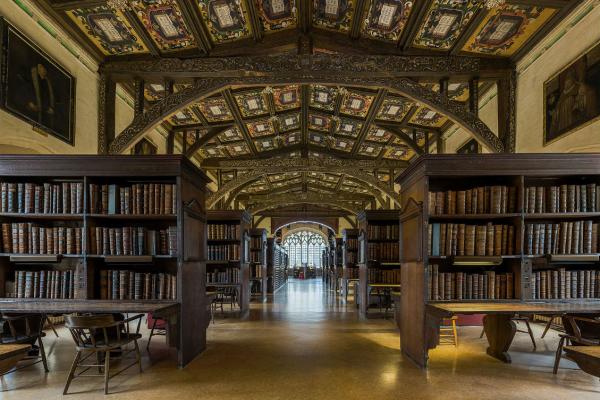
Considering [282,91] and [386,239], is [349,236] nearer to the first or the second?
[386,239]

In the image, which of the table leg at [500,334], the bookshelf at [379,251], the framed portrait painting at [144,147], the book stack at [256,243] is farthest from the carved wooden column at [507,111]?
the book stack at [256,243]

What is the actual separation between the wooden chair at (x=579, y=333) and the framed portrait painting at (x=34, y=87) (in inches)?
285

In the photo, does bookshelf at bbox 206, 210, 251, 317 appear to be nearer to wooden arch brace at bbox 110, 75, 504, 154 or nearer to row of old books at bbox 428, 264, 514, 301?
wooden arch brace at bbox 110, 75, 504, 154

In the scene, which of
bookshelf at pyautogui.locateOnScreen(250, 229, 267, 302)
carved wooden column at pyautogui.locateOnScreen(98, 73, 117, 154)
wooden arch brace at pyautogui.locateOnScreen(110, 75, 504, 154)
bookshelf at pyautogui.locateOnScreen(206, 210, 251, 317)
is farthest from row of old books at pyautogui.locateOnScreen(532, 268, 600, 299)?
bookshelf at pyautogui.locateOnScreen(250, 229, 267, 302)

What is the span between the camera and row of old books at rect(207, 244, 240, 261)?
948cm

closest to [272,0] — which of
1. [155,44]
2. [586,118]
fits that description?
[155,44]

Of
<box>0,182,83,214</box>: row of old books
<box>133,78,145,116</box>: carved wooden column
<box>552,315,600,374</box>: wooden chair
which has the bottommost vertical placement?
<box>552,315,600,374</box>: wooden chair

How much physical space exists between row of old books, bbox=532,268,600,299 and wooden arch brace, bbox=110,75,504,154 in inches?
120

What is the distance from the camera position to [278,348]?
5.91 m

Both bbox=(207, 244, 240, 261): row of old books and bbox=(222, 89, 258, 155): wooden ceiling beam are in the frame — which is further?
bbox=(222, 89, 258, 155): wooden ceiling beam

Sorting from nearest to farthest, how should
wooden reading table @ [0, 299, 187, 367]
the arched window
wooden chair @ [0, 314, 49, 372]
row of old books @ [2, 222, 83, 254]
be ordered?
wooden reading table @ [0, 299, 187, 367] → wooden chair @ [0, 314, 49, 372] → row of old books @ [2, 222, 83, 254] → the arched window

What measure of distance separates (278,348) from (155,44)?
553 centimetres

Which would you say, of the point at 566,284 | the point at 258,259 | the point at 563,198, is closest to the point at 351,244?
the point at 258,259

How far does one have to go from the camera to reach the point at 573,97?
661 cm
